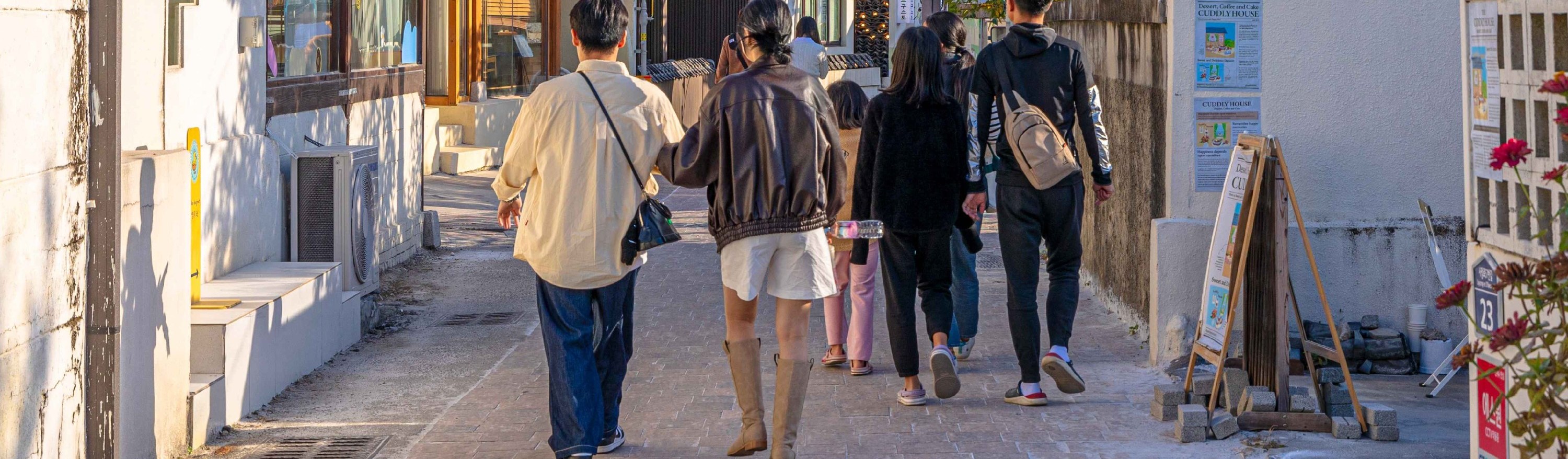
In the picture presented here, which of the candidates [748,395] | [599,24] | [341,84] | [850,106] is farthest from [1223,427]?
[341,84]

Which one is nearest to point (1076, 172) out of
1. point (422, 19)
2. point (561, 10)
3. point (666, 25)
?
point (422, 19)

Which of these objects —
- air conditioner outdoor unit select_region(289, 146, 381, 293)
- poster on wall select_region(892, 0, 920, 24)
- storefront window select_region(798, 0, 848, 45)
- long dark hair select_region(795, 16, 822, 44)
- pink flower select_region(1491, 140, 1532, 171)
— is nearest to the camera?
pink flower select_region(1491, 140, 1532, 171)

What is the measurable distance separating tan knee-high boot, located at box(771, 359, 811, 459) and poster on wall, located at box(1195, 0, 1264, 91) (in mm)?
2571

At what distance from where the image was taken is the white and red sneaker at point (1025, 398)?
6.08m

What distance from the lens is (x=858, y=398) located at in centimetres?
634

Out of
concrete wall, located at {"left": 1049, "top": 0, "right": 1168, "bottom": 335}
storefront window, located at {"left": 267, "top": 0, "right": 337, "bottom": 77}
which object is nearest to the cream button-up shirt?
concrete wall, located at {"left": 1049, "top": 0, "right": 1168, "bottom": 335}

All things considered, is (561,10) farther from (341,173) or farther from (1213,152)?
(1213,152)

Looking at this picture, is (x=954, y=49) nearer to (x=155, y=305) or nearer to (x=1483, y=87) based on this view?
(x=1483, y=87)

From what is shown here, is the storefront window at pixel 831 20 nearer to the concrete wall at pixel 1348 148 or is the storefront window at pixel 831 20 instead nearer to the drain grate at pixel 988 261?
the drain grate at pixel 988 261

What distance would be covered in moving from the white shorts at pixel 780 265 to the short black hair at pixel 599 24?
785 millimetres

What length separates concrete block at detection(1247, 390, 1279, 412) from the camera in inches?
217

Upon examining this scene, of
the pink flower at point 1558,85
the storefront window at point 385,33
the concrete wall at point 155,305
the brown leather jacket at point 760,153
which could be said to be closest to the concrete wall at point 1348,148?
the brown leather jacket at point 760,153

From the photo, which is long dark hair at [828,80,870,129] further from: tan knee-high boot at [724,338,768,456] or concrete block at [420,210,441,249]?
concrete block at [420,210,441,249]

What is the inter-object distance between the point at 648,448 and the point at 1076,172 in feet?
6.40
